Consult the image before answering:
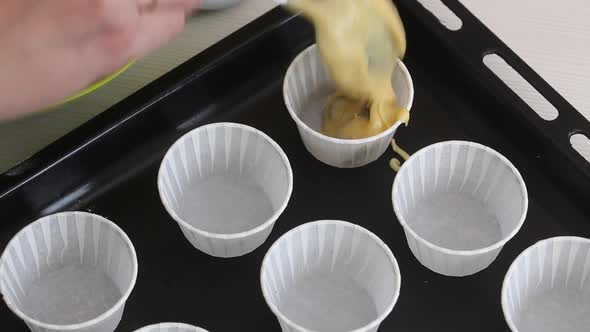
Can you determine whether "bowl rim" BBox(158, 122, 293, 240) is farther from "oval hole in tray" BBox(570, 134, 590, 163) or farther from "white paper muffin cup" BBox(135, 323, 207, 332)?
"oval hole in tray" BBox(570, 134, 590, 163)

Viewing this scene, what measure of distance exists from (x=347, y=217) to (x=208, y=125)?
0.75ft

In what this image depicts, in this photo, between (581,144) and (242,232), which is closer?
(242,232)

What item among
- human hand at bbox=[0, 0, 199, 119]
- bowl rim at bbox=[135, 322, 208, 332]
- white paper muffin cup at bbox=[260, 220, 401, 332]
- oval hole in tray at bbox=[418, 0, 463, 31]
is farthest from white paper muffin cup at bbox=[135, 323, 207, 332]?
oval hole in tray at bbox=[418, 0, 463, 31]

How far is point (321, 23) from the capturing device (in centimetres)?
108

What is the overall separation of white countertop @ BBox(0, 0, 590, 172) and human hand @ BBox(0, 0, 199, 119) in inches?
11.9

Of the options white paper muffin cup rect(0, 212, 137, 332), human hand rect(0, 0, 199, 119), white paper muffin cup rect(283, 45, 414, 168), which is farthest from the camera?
white paper muffin cup rect(283, 45, 414, 168)

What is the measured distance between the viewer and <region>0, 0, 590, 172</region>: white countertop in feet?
4.05

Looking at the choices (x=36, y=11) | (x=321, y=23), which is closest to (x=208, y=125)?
(x=321, y=23)

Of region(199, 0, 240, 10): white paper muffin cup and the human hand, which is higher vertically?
the human hand

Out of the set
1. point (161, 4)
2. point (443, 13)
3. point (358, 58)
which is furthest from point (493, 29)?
point (161, 4)

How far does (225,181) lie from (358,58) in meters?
0.26

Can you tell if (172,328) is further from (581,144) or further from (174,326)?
(581,144)

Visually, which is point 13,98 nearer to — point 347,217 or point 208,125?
point 208,125

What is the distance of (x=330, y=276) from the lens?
1.13 metres
